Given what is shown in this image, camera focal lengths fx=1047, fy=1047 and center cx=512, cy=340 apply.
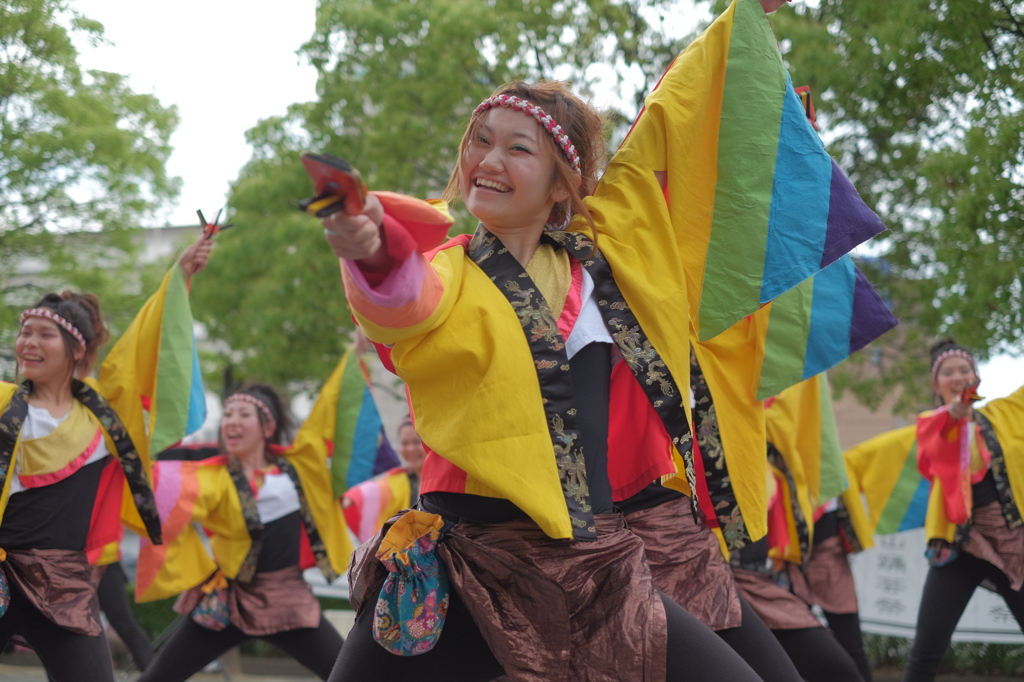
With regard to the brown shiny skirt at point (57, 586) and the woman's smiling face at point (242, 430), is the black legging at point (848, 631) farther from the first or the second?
the brown shiny skirt at point (57, 586)

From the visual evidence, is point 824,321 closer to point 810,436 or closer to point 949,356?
point 810,436

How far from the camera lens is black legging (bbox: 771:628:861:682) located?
4.12 meters

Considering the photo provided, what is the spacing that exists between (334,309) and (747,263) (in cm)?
827

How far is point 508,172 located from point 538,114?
0.48 feet

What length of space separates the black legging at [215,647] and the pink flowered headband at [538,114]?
2.95 meters

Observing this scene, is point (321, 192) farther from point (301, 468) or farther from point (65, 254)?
point (65, 254)

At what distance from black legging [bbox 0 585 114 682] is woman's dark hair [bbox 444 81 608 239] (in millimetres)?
2106

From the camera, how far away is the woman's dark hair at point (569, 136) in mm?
2219

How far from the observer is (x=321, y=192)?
1.54 metres

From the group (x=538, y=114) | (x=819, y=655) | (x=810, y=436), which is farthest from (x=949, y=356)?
(x=538, y=114)

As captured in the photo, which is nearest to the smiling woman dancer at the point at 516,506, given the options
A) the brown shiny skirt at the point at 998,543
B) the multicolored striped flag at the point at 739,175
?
the multicolored striped flag at the point at 739,175

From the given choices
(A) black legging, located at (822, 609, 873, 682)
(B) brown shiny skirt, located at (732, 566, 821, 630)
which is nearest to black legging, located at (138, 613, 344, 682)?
(B) brown shiny skirt, located at (732, 566, 821, 630)

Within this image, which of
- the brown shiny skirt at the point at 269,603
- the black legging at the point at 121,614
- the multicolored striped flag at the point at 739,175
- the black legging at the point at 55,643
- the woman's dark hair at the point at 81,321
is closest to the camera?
the multicolored striped flag at the point at 739,175

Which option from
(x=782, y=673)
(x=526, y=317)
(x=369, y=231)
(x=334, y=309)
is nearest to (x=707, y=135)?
(x=526, y=317)
